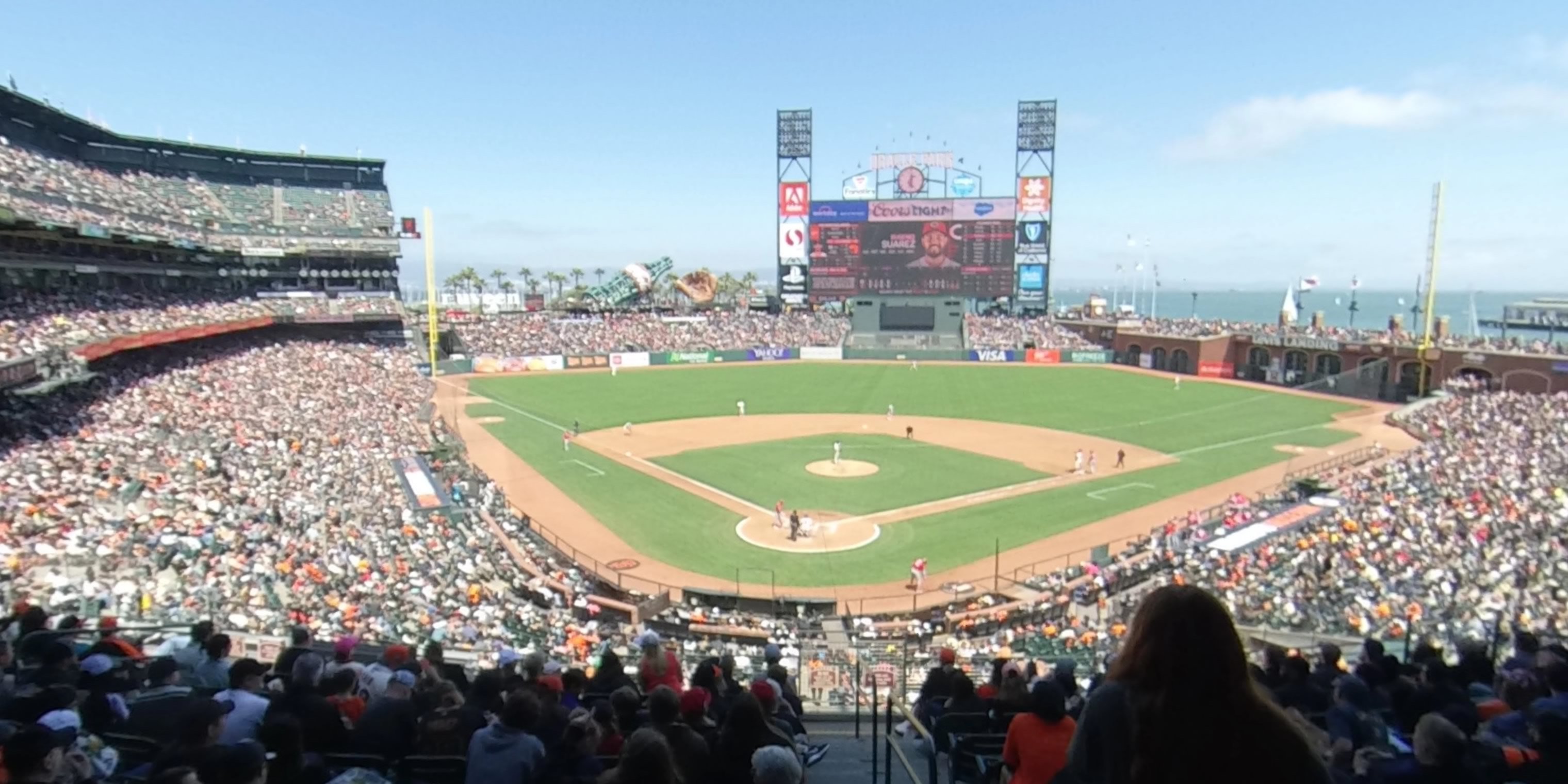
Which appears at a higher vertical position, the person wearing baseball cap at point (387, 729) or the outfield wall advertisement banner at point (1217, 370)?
the person wearing baseball cap at point (387, 729)

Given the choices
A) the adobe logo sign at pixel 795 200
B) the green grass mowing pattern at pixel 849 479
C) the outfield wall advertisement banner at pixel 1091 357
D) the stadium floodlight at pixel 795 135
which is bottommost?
the green grass mowing pattern at pixel 849 479

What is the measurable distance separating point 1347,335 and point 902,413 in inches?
1281

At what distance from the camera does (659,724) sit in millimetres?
5262

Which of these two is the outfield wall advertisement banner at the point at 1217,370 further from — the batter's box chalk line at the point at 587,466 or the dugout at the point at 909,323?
the batter's box chalk line at the point at 587,466

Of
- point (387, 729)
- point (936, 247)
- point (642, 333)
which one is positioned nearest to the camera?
point (387, 729)

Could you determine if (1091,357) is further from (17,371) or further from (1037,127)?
(17,371)

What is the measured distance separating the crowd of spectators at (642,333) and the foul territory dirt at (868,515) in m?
18.7

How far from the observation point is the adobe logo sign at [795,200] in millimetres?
78000

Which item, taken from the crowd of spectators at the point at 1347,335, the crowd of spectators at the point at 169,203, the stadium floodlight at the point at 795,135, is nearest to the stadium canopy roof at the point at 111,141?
the crowd of spectators at the point at 169,203

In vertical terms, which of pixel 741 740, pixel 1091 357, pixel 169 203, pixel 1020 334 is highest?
pixel 169 203

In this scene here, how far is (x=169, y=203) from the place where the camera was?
56938 millimetres

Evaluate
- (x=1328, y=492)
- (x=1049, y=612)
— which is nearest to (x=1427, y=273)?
(x=1328, y=492)

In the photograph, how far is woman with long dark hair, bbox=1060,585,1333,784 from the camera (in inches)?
90.0

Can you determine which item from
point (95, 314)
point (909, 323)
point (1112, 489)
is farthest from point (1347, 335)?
point (95, 314)
